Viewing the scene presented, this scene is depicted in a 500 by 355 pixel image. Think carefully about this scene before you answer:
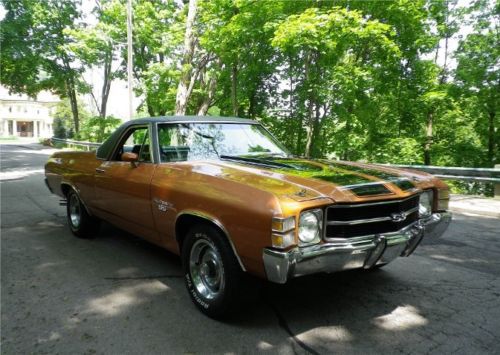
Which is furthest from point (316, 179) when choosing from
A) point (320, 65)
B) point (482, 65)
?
point (482, 65)

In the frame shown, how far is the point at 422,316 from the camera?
3.28 meters

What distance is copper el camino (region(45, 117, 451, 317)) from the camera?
273 centimetres

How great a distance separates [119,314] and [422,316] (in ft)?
8.10

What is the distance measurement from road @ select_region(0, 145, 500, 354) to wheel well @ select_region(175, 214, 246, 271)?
1.77 ft

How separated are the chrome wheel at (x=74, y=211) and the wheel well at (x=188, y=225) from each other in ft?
8.26

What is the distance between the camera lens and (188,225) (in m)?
Result: 3.55

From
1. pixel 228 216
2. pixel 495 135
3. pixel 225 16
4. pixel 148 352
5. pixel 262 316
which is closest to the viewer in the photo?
pixel 148 352

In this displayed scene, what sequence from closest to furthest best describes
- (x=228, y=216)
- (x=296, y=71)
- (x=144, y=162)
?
(x=228, y=216)
(x=144, y=162)
(x=296, y=71)

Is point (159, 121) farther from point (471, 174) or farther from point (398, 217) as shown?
point (471, 174)

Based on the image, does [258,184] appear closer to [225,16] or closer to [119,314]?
[119,314]

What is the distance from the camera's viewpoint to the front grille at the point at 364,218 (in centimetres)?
287

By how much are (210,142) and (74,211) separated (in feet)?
8.97

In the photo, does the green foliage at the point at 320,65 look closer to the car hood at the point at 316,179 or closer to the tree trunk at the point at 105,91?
the tree trunk at the point at 105,91

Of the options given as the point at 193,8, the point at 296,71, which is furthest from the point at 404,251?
the point at 193,8
